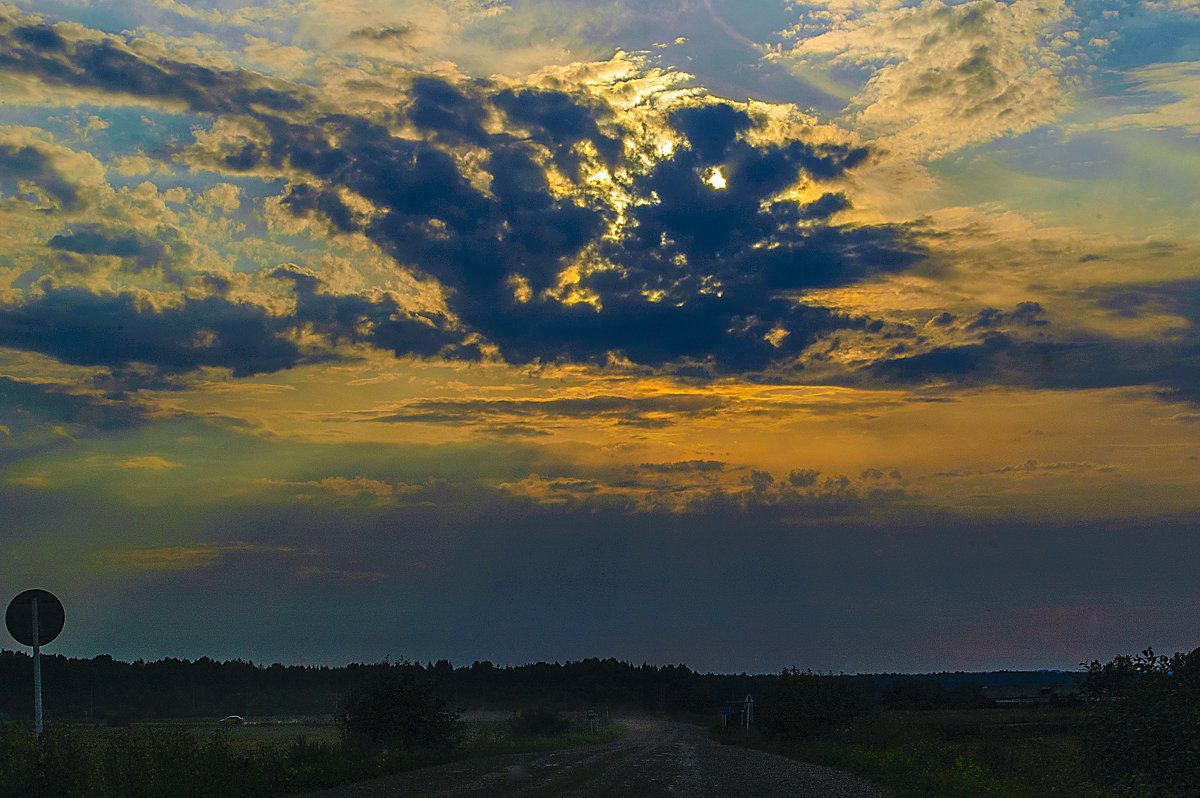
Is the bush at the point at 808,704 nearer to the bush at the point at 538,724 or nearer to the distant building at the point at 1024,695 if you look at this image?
the bush at the point at 538,724

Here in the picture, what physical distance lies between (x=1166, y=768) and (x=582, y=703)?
17852 cm

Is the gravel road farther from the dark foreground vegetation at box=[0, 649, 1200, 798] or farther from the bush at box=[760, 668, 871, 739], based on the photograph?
the bush at box=[760, 668, 871, 739]

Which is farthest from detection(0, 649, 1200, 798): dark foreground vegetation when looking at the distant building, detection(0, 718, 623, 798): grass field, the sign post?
the distant building

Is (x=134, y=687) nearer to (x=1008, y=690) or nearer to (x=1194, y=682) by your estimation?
(x=1008, y=690)

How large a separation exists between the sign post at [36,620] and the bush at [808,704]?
152 ft

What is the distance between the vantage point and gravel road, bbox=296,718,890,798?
2314cm

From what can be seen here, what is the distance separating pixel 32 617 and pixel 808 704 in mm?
48013

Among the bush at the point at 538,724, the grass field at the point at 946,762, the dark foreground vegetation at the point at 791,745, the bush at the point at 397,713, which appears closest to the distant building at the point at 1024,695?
the dark foreground vegetation at the point at 791,745

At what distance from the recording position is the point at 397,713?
3981cm

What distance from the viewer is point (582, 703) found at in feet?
635

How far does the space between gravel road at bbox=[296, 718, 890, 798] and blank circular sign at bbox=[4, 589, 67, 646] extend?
7.13 meters

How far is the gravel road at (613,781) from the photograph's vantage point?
23141mm

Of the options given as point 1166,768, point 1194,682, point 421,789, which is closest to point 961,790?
point 1166,768

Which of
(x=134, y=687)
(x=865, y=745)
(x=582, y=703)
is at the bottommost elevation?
(x=582, y=703)
